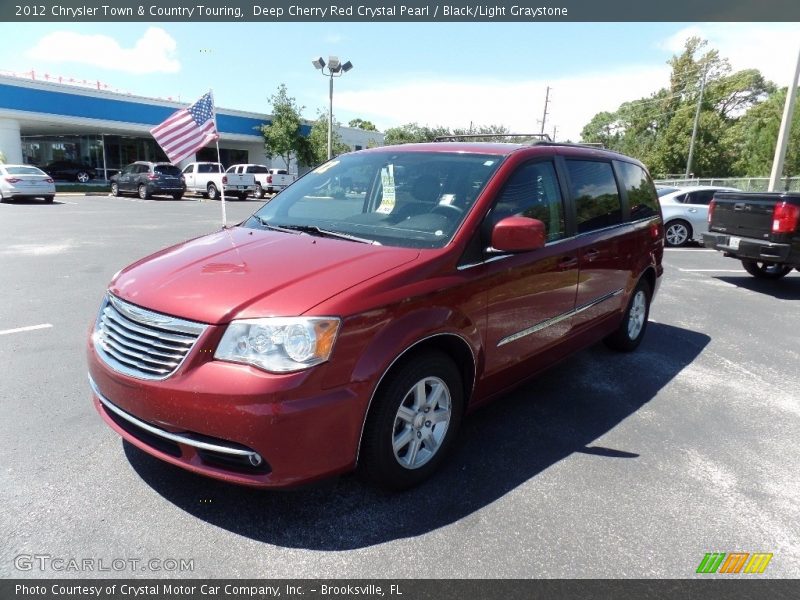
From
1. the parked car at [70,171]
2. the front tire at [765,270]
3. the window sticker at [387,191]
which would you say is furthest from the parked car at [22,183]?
the front tire at [765,270]

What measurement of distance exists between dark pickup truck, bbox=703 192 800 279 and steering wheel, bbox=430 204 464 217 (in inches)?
287

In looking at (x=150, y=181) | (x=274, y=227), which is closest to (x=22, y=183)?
(x=150, y=181)

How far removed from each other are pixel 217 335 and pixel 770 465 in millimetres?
3443

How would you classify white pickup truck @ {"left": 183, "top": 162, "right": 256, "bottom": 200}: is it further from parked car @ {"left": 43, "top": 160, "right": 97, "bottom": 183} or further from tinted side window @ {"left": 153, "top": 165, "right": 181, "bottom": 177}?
parked car @ {"left": 43, "top": 160, "right": 97, "bottom": 183}

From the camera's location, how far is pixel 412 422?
9.28 feet

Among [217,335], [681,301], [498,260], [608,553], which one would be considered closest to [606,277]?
[498,260]

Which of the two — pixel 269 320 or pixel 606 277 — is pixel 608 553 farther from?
pixel 606 277

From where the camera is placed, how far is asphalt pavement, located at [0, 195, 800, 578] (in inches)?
95.5

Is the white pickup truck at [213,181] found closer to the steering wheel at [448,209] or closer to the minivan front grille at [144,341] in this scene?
the steering wheel at [448,209]

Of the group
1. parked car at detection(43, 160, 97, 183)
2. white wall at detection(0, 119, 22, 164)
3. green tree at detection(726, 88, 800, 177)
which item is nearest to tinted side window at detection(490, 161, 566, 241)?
white wall at detection(0, 119, 22, 164)

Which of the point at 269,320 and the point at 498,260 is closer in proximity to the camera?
the point at 269,320

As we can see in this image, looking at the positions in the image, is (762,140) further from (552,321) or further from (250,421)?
(250,421)

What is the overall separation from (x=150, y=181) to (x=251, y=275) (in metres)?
26.8

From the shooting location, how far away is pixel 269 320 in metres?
2.36
